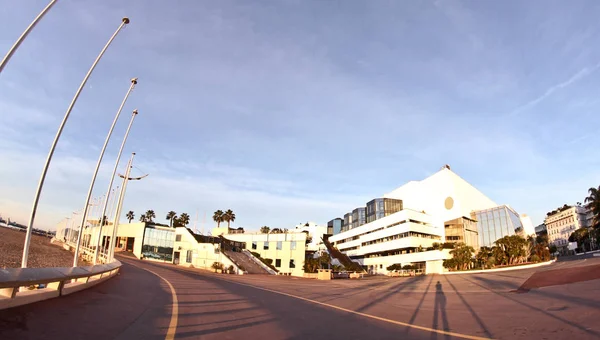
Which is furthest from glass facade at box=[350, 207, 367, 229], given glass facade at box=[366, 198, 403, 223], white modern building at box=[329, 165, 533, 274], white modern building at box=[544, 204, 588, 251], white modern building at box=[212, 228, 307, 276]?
white modern building at box=[544, 204, 588, 251]

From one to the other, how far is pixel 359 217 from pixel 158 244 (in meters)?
61.6

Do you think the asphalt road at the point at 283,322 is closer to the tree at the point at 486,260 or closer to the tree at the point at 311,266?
the tree at the point at 311,266

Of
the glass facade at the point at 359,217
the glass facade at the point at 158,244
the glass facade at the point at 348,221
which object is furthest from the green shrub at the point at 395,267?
the glass facade at the point at 158,244

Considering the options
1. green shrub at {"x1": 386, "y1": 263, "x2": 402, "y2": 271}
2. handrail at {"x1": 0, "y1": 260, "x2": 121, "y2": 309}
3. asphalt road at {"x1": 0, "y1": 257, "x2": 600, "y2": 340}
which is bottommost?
green shrub at {"x1": 386, "y1": 263, "x2": 402, "y2": 271}

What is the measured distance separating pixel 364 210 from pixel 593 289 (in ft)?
334

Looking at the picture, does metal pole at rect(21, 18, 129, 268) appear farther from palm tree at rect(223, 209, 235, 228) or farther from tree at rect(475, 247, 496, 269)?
palm tree at rect(223, 209, 235, 228)

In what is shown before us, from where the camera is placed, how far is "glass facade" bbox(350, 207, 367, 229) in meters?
114

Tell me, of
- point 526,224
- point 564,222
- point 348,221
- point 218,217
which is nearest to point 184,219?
point 218,217

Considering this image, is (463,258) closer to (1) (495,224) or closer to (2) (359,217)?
(1) (495,224)

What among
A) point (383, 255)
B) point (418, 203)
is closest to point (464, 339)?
point (383, 255)

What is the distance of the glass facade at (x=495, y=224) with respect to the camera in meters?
81.2

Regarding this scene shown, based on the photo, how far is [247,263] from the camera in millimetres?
64625

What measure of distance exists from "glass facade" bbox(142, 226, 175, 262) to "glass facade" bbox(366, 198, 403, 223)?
56628mm

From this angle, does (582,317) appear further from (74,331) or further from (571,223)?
(571,223)
